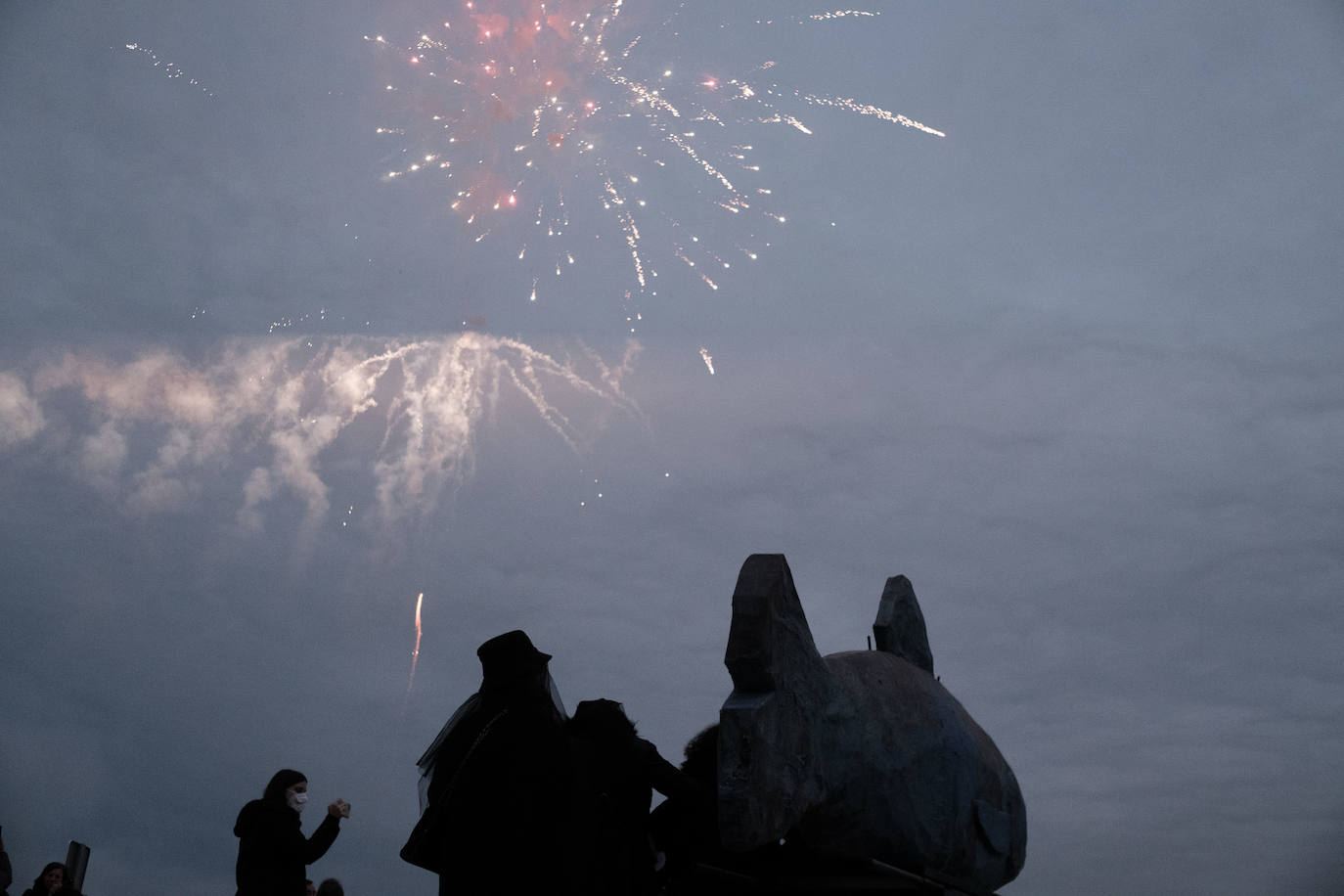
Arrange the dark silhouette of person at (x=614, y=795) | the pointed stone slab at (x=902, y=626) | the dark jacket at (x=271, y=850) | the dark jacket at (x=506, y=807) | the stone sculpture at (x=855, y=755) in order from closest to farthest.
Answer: the stone sculpture at (x=855, y=755) < the dark jacket at (x=506, y=807) < the dark silhouette of person at (x=614, y=795) < the dark jacket at (x=271, y=850) < the pointed stone slab at (x=902, y=626)

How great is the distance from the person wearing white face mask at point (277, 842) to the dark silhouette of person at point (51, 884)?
420cm

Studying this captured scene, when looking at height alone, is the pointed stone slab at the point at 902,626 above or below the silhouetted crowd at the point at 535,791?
above

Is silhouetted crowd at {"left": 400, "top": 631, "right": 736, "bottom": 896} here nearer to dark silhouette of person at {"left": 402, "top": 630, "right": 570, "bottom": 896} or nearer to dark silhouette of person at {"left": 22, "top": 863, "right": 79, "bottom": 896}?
dark silhouette of person at {"left": 402, "top": 630, "right": 570, "bottom": 896}

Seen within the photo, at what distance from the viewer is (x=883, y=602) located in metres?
11.1

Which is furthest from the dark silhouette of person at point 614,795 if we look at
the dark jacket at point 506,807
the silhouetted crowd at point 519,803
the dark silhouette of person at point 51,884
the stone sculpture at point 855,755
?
the dark silhouette of person at point 51,884

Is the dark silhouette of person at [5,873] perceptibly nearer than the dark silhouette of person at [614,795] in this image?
No

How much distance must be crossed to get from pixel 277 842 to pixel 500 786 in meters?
2.35

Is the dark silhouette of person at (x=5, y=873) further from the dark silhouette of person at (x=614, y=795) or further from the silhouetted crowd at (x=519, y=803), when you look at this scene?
the dark silhouette of person at (x=614, y=795)

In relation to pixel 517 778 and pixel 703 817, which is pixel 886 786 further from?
pixel 517 778

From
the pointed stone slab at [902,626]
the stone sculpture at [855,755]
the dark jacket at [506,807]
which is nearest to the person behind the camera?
the stone sculpture at [855,755]

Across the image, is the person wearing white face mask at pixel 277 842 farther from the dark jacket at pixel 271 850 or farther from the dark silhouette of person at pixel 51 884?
the dark silhouette of person at pixel 51 884

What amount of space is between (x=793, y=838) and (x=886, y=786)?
0.99 metres

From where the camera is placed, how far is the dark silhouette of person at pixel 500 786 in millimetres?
7672

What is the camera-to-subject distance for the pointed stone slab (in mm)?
10812
